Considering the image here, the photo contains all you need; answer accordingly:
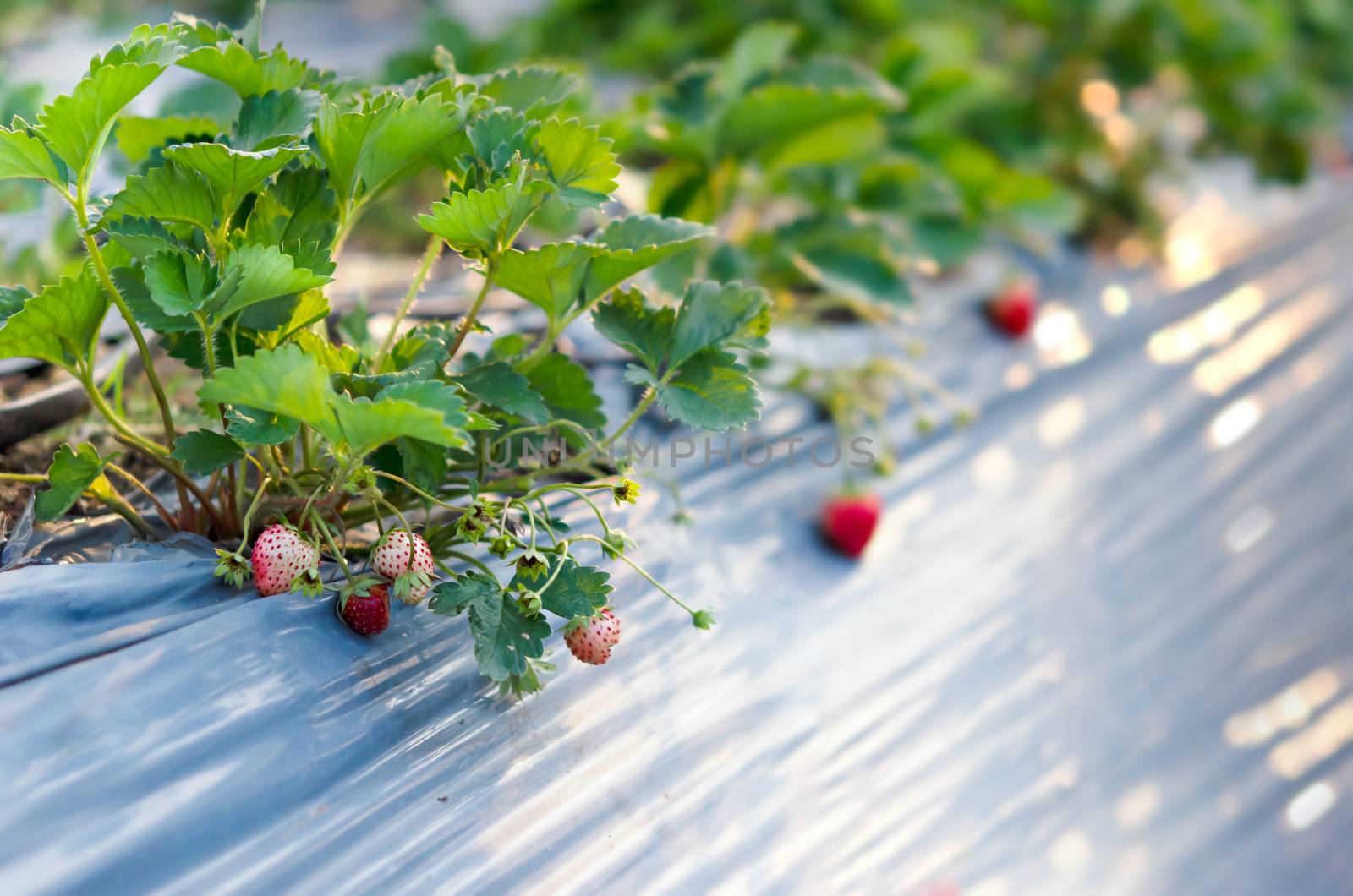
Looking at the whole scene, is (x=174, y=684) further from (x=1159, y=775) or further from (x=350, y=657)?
(x=1159, y=775)

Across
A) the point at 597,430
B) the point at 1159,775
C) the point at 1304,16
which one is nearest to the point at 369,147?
the point at 597,430

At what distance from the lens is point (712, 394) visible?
0.82 m

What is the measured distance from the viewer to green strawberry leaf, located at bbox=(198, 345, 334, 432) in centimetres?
65

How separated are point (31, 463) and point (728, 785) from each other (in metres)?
0.69

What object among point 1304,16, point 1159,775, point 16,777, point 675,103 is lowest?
point 1159,775

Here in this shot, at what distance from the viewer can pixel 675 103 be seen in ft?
4.28

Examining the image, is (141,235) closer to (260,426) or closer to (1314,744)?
(260,426)

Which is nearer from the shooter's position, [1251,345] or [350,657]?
[350,657]

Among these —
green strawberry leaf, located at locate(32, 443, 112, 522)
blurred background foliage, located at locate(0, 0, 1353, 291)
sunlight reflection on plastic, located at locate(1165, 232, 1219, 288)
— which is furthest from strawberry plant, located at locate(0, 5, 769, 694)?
sunlight reflection on plastic, located at locate(1165, 232, 1219, 288)

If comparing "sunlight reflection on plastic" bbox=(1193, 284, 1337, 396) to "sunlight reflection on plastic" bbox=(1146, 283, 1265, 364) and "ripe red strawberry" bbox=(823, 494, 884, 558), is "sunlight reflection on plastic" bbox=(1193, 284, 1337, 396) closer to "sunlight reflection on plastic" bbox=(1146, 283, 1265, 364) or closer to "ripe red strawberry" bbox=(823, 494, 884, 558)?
"sunlight reflection on plastic" bbox=(1146, 283, 1265, 364)

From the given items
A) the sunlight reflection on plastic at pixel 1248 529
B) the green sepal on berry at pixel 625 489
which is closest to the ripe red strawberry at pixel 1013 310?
the sunlight reflection on plastic at pixel 1248 529

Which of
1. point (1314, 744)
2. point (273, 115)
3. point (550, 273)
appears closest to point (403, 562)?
point (550, 273)

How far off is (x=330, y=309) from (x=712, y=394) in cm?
29

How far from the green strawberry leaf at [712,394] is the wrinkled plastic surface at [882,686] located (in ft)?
0.79
